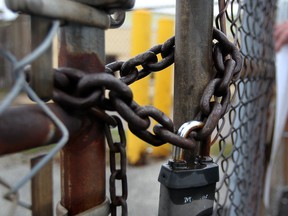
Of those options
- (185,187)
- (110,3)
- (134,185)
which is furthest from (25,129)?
(134,185)

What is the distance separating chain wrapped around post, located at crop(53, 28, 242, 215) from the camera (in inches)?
18.1

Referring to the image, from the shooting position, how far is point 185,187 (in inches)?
24.1

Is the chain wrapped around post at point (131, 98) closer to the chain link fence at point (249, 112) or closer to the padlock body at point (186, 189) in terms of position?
the padlock body at point (186, 189)

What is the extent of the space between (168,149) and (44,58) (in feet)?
12.6

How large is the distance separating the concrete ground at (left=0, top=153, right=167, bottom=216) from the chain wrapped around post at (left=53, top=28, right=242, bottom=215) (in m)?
1.57

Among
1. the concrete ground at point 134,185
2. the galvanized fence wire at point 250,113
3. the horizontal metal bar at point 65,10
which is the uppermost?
the horizontal metal bar at point 65,10

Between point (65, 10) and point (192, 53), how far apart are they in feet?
1.00

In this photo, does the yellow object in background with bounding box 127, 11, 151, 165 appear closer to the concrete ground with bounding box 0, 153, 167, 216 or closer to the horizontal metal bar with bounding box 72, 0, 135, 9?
the concrete ground with bounding box 0, 153, 167, 216

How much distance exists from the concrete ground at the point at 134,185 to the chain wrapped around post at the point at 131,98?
1571 millimetres

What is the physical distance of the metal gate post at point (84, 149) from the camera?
19.6 inches

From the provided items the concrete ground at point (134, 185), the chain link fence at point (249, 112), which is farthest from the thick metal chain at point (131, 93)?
the concrete ground at point (134, 185)

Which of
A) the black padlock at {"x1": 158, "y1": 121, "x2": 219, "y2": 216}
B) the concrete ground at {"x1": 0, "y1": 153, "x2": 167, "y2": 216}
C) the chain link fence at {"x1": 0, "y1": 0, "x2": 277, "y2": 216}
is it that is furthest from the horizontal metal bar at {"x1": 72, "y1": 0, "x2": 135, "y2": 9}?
the concrete ground at {"x1": 0, "y1": 153, "x2": 167, "y2": 216}

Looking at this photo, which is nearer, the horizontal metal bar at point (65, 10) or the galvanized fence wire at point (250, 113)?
the horizontal metal bar at point (65, 10)

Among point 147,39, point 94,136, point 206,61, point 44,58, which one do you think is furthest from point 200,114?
point 147,39
